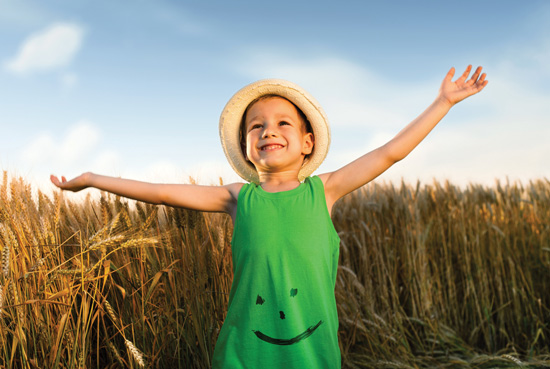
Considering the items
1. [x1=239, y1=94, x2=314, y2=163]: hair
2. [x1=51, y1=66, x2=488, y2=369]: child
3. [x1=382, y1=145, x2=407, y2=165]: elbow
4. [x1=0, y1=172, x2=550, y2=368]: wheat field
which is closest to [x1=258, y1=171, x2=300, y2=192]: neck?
[x1=51, y1=66, x2=488, y2=369]: child

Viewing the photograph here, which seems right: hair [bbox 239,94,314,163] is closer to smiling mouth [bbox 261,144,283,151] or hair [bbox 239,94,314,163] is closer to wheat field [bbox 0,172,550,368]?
smiling mouth [bbox 261,144,283,151]

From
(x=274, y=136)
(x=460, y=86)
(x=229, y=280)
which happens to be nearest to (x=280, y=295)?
(x=274, y=136)

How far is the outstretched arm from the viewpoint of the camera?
1833mm

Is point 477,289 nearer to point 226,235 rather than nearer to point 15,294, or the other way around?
point 226,235

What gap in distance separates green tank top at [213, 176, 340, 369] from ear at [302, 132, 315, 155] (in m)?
0.34

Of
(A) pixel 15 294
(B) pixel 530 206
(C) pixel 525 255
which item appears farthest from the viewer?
(B) pixel 530 206

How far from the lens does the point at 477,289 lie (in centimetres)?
418

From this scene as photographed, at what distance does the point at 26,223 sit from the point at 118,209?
42cm

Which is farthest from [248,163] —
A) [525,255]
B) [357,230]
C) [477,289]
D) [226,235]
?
[525,255]

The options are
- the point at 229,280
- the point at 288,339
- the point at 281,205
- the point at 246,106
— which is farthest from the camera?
the point at 229,280

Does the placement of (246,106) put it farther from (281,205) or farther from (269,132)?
(281,205)

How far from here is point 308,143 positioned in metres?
2.06

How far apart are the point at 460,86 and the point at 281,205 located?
0.92m

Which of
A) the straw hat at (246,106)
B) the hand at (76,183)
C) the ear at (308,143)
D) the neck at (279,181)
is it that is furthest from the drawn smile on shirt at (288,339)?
the hand at (76,183)
